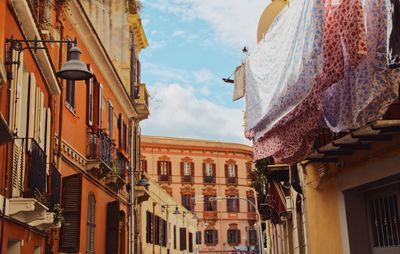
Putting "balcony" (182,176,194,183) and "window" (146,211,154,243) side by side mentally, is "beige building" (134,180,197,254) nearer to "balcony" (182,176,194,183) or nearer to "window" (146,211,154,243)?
"window" (146,211,154,243)

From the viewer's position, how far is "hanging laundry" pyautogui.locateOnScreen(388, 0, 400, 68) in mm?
5699

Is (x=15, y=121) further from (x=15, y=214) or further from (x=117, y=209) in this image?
(x=117, y=209)

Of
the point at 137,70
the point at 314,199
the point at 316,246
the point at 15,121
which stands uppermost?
the point at 137,70

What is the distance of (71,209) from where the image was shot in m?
14.9

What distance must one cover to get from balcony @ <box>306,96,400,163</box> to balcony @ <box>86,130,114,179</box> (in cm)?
842

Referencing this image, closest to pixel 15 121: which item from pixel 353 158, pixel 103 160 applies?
pixel 353 158

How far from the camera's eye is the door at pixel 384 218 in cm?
926

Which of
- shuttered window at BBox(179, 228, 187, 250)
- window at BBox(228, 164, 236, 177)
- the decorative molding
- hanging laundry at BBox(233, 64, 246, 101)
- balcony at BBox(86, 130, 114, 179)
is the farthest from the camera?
the decorative molding

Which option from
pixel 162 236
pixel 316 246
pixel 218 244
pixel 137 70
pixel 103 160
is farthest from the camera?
pixel 218 244

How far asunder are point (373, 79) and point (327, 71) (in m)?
0.83

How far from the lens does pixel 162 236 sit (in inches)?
1355

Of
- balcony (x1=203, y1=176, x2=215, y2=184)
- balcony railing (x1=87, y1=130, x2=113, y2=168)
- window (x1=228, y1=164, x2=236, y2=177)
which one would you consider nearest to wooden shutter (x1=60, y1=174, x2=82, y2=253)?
balcony railing (x1=87, y1=130, x2=113, y2=168)

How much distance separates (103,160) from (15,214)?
919cm

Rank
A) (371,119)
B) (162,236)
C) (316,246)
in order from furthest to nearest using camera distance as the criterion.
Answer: (162,236)
(316,246)
(371,119)
